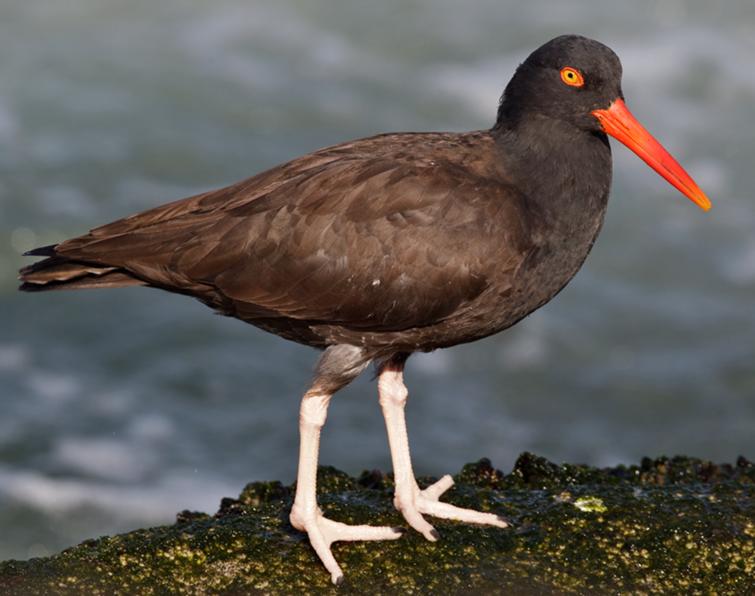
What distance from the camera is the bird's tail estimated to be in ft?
18.8

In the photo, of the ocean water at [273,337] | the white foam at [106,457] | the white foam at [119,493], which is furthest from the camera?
the ocean water at [273,337]

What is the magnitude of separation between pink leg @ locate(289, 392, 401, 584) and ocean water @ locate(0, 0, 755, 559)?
179 inches

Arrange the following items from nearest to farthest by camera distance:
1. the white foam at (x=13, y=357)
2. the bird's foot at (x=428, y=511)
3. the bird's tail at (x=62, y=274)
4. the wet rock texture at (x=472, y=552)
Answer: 1. the wet rock texture at (x=472, y=552)
2. the bird's foot at (x=428, y=511)
3. the bird's tail at (x=62, y=274)
4. the white foam at (x=13, y=357)

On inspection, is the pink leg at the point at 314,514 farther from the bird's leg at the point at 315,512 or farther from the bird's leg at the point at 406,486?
the bird's leg at the point at 406,486

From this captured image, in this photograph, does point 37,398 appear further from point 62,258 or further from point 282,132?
point 62,258

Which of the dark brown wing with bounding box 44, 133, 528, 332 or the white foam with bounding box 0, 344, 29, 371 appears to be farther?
the white foam with bounding box 0, 344, 29, 371

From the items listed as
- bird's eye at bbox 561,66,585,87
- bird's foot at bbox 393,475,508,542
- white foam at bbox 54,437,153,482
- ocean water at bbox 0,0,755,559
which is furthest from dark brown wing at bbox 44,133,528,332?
white foam at bbox 54,437,153,482

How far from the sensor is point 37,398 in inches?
446

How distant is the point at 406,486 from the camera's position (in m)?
5.82

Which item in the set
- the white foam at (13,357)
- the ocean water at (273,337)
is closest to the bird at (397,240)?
the ocean water at (273,337)

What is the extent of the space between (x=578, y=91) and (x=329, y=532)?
238 centimetres

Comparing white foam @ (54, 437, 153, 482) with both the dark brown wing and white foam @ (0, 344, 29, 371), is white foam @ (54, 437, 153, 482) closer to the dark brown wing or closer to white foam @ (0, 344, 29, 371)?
white foam @ (0, 344, 29, 371)

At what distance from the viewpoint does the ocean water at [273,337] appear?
10.8 meters

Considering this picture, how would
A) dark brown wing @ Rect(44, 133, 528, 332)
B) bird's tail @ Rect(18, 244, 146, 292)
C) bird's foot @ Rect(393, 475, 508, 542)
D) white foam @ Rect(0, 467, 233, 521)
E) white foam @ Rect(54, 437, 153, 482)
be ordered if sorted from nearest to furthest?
dark brown wing @ Rect(44, 133, 528, 332) < bird's foot @ Rect(393, 475, 508, 542) < bird's tail @ Rect(18, 244, 146, 292) < white foam @ Rect(0, 467, 233, 521) < white foam @ Rect(54, 437, 153, 482)
